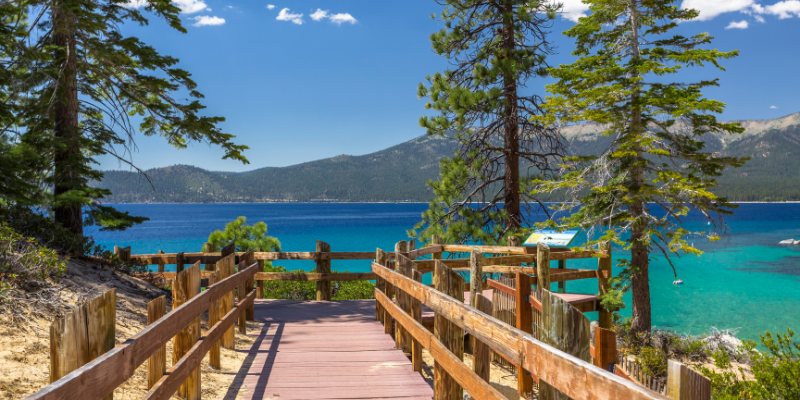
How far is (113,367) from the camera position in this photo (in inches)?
114

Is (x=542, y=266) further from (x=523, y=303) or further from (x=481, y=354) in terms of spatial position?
(x=481, y=354)

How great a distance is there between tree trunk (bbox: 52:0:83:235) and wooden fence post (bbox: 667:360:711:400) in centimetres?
1286

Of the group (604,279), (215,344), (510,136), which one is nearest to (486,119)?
(510,136)

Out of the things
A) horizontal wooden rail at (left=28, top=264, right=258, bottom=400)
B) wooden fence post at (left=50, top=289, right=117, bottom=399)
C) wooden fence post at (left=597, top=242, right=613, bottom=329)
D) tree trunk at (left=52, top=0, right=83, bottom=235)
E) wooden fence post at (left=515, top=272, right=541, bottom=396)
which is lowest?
wooden fence post at (left=597, top=242, right=613, bottom=329)

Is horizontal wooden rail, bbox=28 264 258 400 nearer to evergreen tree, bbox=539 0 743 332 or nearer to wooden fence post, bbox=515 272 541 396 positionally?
wooden fence post, bbox=515 272 541 396

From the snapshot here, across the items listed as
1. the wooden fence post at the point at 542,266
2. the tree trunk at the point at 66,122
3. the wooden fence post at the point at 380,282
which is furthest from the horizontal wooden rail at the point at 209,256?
the wooden fence post at the point at 542,266

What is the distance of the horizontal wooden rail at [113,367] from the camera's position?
2334 millimetres

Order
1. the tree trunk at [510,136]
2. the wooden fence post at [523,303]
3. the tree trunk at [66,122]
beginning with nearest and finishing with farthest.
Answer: the wooden fence post at [523,303] < the tree trunk at [66,122] < the tree trunk at [510,136]

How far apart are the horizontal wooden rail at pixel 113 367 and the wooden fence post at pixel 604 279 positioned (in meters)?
10.3

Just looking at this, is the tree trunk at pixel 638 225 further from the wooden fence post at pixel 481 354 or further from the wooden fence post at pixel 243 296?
the wooden fence post at pixel 481 354

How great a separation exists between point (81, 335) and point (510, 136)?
59.4ft

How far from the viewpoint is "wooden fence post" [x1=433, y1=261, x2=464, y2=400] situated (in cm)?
495

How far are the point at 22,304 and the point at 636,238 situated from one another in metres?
14.3

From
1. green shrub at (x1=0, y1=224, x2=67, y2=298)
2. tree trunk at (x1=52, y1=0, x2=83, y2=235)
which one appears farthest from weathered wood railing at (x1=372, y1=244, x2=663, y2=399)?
tree trunk at (x1=52, y1=0, x2=83, y2=235)
